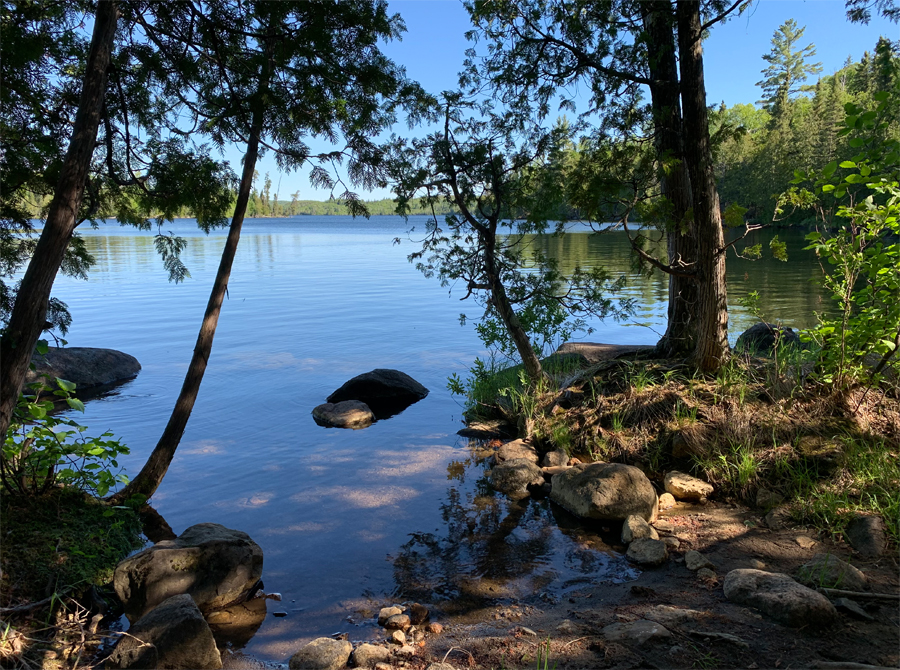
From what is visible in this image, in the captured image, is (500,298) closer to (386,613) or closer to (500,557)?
(500,557)

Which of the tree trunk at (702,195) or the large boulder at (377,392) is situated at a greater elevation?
the tree trunk at (702,195)

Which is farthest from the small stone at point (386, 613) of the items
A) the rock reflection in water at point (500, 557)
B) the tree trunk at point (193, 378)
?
the tree trunk at point (193, 378)

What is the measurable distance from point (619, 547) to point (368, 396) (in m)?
6.26

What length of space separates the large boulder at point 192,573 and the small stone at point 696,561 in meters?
3.53

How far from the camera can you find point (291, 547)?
5863 mm

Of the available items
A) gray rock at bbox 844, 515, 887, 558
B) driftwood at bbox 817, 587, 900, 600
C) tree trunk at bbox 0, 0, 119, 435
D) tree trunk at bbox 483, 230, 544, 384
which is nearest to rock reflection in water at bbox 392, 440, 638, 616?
driftwood at bbox 817, 587, 900, 600

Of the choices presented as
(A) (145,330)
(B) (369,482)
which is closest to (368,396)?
(B) (369,482)

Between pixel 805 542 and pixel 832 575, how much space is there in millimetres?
757

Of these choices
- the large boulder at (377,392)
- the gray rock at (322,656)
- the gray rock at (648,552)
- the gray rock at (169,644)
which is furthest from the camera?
the large boulder at (377,392)

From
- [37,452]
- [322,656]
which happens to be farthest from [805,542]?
[37,452]

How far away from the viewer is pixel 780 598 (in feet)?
12.5

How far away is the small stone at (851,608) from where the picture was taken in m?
3.67

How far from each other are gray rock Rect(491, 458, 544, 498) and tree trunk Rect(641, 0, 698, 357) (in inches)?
91.2

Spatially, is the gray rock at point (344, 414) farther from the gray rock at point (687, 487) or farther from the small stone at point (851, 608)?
the small stone at point (851, 608)
